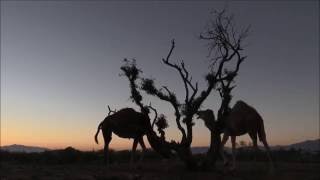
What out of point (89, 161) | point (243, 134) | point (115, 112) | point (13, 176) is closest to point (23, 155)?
point (89, 161)

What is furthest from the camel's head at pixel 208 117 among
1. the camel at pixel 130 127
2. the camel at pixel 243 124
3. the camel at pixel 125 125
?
the camel at pixel 125 125

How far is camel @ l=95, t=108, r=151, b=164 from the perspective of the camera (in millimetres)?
25344

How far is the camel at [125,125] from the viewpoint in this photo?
2534cm

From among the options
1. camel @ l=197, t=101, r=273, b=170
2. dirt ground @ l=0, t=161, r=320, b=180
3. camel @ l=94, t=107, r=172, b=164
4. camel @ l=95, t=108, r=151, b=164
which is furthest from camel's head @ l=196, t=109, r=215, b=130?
camel @ l=95, t=108, r=151, b=164

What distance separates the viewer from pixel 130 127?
25.4 metres

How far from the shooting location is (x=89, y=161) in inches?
1222

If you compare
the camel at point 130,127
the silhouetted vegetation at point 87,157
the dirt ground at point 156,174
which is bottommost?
the dirt ground at point 156,174

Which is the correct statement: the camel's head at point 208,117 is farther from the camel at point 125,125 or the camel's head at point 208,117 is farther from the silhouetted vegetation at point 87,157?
the silhouetted vegetation at point 87,157

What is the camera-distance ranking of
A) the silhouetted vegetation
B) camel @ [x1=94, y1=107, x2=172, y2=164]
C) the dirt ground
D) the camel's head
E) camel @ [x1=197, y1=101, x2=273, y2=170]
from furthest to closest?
the silhouetted vegetation
camel @ [x1=94, y1=107, x2=172, y2=164]
the camel's head
camel @ [x1=197, y1=101, x2=273, y2=170]
the dirt ground

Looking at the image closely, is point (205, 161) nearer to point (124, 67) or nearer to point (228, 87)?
point (228, 87)

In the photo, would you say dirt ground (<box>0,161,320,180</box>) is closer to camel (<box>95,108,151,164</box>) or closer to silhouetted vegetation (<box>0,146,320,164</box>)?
camel (<box>95,108,151,164</box>)

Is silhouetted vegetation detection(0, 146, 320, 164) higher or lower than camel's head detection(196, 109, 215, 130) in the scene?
lower

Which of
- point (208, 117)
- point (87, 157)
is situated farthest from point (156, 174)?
point (87, 157)

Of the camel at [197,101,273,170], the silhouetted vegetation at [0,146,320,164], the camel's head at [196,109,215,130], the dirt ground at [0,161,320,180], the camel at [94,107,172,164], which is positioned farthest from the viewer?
the silhouetted vegetation at [0,146,320,164]
